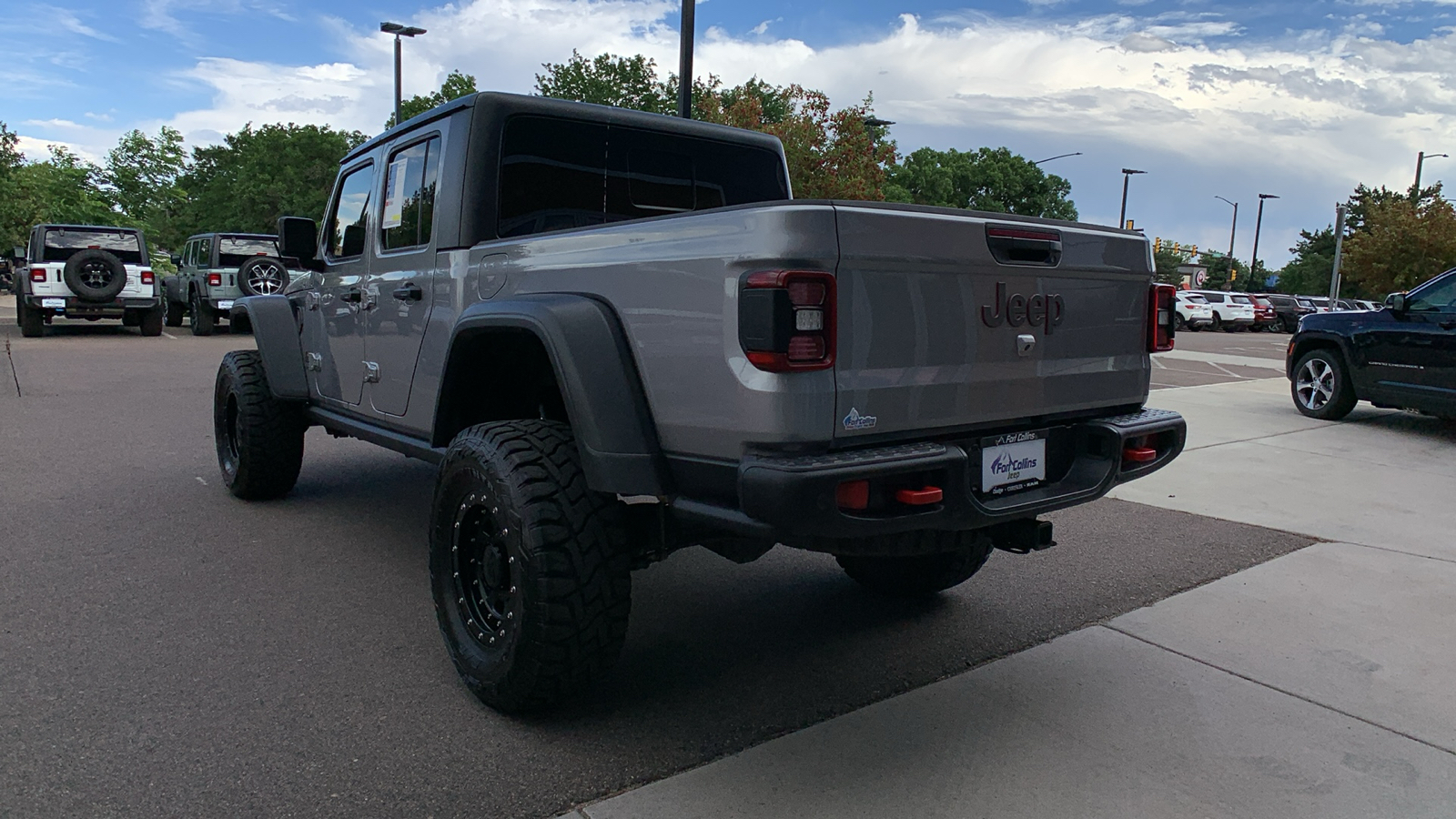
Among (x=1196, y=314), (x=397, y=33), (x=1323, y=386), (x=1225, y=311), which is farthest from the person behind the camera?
(x=1225, y=311)

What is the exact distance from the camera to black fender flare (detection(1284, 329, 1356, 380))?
9.79 meters

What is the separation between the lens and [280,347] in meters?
5.36

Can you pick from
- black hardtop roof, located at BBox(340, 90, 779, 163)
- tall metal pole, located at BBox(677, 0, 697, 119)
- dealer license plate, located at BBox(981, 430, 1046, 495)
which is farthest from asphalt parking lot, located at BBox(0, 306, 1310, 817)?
tall metal pole, located at BBox(677, 0, 697, 119)

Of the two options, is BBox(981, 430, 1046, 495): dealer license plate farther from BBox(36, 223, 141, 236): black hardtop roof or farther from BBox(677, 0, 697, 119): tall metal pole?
BBox(36, 223, 141, 236): black hardtop roof

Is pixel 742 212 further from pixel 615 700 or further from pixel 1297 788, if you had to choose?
pixel 1297 788

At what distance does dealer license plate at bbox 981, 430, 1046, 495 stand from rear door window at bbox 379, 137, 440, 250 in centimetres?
237

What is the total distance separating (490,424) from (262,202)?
56.5 m

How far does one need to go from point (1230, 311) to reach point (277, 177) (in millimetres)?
47687

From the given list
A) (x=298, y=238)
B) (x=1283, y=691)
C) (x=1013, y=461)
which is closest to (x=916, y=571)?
(x=1013, y=461)

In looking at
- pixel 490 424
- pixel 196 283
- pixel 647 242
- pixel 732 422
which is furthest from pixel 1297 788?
pixel 196 283

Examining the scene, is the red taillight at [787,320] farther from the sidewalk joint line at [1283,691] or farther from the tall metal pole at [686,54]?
the tall metal pole at [686,54]

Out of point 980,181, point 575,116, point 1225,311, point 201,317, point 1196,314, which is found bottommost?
point 201,317

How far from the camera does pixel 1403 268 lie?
44.4 metres

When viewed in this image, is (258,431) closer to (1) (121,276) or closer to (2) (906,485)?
(2) (906,485)
